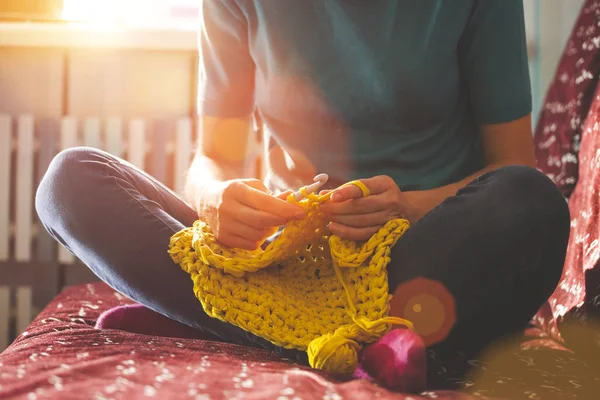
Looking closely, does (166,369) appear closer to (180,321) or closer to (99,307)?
(180,321)

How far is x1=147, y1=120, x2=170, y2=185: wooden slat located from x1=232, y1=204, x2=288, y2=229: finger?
3.12ft

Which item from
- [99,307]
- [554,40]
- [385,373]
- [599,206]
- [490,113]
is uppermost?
[554,40]

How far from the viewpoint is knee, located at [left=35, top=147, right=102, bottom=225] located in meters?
0.74

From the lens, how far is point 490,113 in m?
0.84

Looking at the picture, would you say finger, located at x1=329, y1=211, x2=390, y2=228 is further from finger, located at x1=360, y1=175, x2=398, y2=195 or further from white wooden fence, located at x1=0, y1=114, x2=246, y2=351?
white wooden fence, located at x1=0, y1=114, x2=246, y2=351

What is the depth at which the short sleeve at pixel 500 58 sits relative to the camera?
0.82 meters

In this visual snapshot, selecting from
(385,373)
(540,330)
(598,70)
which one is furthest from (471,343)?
(598,70)

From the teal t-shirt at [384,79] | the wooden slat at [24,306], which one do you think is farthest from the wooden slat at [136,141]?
the teal t-shirt at [384,79]

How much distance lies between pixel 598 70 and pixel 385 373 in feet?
2.45

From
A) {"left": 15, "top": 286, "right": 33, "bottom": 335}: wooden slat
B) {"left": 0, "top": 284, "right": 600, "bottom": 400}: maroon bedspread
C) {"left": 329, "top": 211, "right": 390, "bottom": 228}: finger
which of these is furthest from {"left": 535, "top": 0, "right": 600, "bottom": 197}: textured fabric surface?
{"left": 15, "top": 286, "right": 33, "bottom": 335}: wooden slat

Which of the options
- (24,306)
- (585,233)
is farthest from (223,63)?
(24,306)

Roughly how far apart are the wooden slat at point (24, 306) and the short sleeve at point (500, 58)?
1249mm

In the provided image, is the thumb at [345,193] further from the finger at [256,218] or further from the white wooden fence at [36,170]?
the white wooden fence at [36,170]

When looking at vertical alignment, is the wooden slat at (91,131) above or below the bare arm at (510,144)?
below
